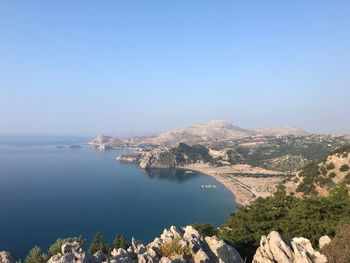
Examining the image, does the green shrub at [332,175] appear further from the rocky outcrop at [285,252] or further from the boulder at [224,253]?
the boulder at [224,253]

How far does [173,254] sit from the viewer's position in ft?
57.7

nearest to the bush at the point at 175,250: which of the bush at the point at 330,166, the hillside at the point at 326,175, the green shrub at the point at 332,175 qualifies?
the hillside at the point at 326,175

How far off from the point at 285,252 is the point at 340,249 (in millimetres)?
2962

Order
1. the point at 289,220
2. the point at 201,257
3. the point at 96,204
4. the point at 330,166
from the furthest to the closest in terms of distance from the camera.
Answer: the point at 96,204, the point at 330,166, the point at 289,220, the point at 201,257

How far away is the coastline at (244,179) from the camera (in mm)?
115863

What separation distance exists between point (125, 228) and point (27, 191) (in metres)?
52.1

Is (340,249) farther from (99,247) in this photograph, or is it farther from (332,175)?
(332,175)

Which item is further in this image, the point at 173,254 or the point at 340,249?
the point at 173,254

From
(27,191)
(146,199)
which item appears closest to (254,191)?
(146,199)

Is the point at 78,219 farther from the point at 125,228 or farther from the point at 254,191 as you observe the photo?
the point at 254,191

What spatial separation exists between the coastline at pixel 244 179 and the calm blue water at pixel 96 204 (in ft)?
15.7

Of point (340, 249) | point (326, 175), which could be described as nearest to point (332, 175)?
point (326, 175)

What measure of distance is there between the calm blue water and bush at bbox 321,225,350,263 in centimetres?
5933

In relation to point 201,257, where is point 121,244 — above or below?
below
